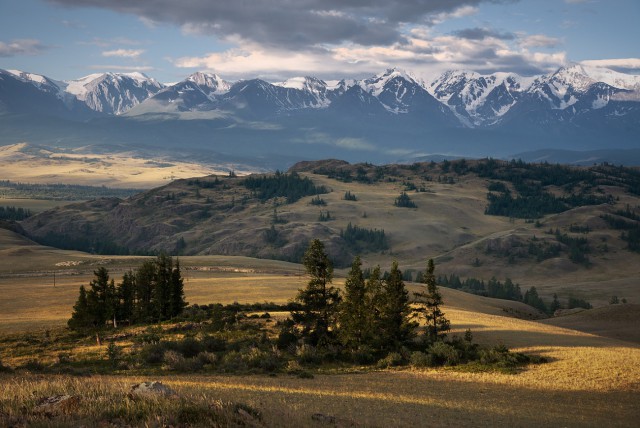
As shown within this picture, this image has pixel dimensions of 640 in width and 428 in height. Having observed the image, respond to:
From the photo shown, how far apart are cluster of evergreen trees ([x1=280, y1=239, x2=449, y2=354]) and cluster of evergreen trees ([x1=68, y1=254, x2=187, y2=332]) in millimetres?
19720

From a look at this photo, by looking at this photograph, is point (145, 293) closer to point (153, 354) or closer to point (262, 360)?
point (153, 354)

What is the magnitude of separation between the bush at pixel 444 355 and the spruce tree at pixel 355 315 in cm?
526

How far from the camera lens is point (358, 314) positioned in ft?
144

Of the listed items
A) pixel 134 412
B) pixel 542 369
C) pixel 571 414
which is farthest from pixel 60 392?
pixel 542 369

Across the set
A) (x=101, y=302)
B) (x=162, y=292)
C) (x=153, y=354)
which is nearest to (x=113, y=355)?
(x=153, y=354)

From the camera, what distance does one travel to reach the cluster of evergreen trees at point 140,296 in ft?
192

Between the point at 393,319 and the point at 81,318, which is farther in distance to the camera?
the point at 81,318

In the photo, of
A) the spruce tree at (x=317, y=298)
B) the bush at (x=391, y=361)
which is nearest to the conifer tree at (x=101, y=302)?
the spruce tree at (x=317, y=298)

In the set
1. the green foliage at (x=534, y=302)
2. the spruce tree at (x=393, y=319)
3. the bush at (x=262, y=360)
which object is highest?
the spruce tree at (x=393, y=319)

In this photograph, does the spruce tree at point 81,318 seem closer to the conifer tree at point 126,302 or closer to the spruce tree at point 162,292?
the conifer tree at point 126,302

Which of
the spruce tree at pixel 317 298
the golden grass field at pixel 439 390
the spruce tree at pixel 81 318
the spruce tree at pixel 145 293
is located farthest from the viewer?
the spruce tree at pixel 145 293

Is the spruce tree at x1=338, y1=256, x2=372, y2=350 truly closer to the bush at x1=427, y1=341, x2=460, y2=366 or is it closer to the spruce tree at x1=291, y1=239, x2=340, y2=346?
the spruce tree at x1=291, y1=239, x2=340, y2=346

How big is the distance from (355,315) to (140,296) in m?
29.9

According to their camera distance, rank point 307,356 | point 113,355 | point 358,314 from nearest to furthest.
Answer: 1. point 113,355
2. point 307,356
3. point 358,314
